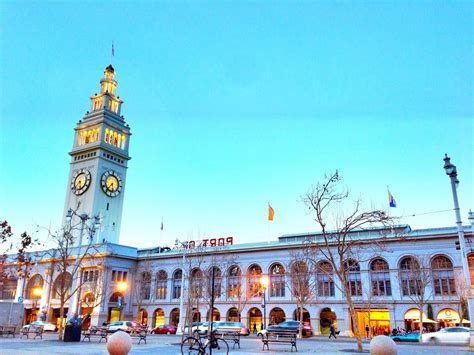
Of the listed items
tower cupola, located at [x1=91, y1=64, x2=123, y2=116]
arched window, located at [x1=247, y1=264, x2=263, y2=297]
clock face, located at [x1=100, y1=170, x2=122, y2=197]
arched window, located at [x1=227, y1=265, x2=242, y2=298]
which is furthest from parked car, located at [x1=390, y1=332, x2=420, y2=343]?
tower cupola, located at [x1=91, y1=64, x2=123, y2=116]

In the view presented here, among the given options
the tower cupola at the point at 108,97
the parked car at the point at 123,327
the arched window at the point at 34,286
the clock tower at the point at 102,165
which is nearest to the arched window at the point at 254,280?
the parked car at the point at 123,327

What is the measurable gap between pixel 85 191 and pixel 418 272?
59.8m

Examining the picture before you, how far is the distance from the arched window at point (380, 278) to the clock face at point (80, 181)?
54.1 metres

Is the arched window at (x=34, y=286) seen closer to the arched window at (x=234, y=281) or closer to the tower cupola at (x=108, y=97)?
the arched window at (x=234, y=281)

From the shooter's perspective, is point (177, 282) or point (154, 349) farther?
point (177, 282)

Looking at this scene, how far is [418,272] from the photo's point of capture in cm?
4694

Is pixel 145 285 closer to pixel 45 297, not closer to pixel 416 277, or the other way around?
pixel 45 297

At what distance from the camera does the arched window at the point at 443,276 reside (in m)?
47.4

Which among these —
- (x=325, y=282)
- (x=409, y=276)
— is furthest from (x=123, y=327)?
(x=409, y=276)

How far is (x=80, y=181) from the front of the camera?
3226 inches

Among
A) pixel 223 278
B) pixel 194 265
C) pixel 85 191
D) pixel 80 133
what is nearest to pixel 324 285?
pixel 223 278

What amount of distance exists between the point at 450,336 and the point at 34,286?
6669 centimetres

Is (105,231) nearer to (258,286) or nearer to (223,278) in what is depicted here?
(223,278)

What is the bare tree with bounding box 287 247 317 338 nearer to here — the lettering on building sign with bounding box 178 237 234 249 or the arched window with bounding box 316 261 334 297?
the arched window with bounding box 316 261 334 297
